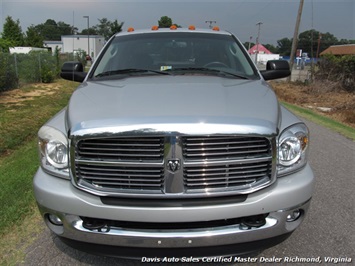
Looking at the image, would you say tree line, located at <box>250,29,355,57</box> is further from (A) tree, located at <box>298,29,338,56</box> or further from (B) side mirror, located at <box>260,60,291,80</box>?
(B) side mirror, located at <box>260,60,291,80</box>

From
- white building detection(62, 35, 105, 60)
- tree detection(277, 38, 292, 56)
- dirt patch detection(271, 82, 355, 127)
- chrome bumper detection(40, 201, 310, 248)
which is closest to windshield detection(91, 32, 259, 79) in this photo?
chrome bumper detection(40, 201, 310, 248)

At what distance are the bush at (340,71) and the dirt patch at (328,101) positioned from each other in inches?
25.7

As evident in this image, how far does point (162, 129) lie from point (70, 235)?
0.99 metres

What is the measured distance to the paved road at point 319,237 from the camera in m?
2.87

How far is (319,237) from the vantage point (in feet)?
10.5

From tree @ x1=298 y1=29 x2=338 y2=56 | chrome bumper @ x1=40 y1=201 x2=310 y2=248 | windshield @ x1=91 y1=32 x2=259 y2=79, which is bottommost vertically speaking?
chrome bumper @ x1=40 y1=201 x2=310 y2=248

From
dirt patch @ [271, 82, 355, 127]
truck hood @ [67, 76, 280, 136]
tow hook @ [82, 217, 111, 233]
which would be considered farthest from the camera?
dirt patch @ [271, 82, 355, 127]

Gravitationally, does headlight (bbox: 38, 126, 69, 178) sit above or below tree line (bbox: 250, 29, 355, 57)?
below

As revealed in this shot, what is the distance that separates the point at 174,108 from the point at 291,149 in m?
0.89

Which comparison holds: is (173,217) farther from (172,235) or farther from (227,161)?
(227,161)

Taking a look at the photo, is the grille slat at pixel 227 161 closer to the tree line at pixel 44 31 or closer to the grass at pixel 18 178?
the grass at pixel 18 178

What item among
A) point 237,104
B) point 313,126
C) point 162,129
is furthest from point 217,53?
point 313,126

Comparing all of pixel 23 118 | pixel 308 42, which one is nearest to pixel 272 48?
pixel 308 42

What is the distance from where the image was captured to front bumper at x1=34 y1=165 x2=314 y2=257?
2242 mm
